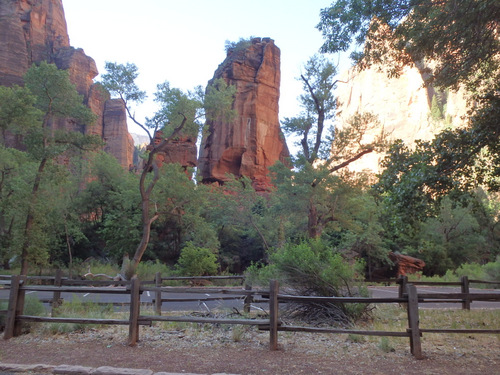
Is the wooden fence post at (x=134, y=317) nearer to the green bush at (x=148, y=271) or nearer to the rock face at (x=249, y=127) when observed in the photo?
the green bush at (x=148, y=271)

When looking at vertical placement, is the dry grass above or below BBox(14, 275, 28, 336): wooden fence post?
below

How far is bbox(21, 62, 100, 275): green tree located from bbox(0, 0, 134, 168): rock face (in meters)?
37.8

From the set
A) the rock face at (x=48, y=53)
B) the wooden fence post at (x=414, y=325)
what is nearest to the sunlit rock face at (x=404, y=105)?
the rock face at (x=48, y=53)

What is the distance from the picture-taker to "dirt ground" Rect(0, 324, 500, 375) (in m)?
5.63

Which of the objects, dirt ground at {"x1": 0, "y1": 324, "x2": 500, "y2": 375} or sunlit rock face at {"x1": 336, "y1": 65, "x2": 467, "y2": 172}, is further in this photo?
sunlit rock face at {"x1": 336, "y1": 65, "x2": 467, "y2": 172}

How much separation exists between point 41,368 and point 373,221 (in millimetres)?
25408

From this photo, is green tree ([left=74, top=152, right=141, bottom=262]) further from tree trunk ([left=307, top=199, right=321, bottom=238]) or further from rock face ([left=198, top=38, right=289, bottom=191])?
rock face ([left=198, top=38, right=289, bottom=191])

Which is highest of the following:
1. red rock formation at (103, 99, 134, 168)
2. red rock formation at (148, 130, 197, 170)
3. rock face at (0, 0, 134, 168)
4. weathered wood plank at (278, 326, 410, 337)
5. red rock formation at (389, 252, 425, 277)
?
rock face at (0, 0, 134, 168)

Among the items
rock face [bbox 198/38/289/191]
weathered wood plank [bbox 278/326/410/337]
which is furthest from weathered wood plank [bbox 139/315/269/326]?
rock face [bbox 198/38/289/191]

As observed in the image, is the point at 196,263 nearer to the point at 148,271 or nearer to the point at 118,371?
the point at 148,271

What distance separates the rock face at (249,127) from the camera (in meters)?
51.1

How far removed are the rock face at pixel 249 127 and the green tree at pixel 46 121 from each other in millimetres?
29983

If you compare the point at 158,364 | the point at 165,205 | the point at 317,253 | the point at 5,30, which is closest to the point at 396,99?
Result: the point at 165,205

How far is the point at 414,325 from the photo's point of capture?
246 inches
